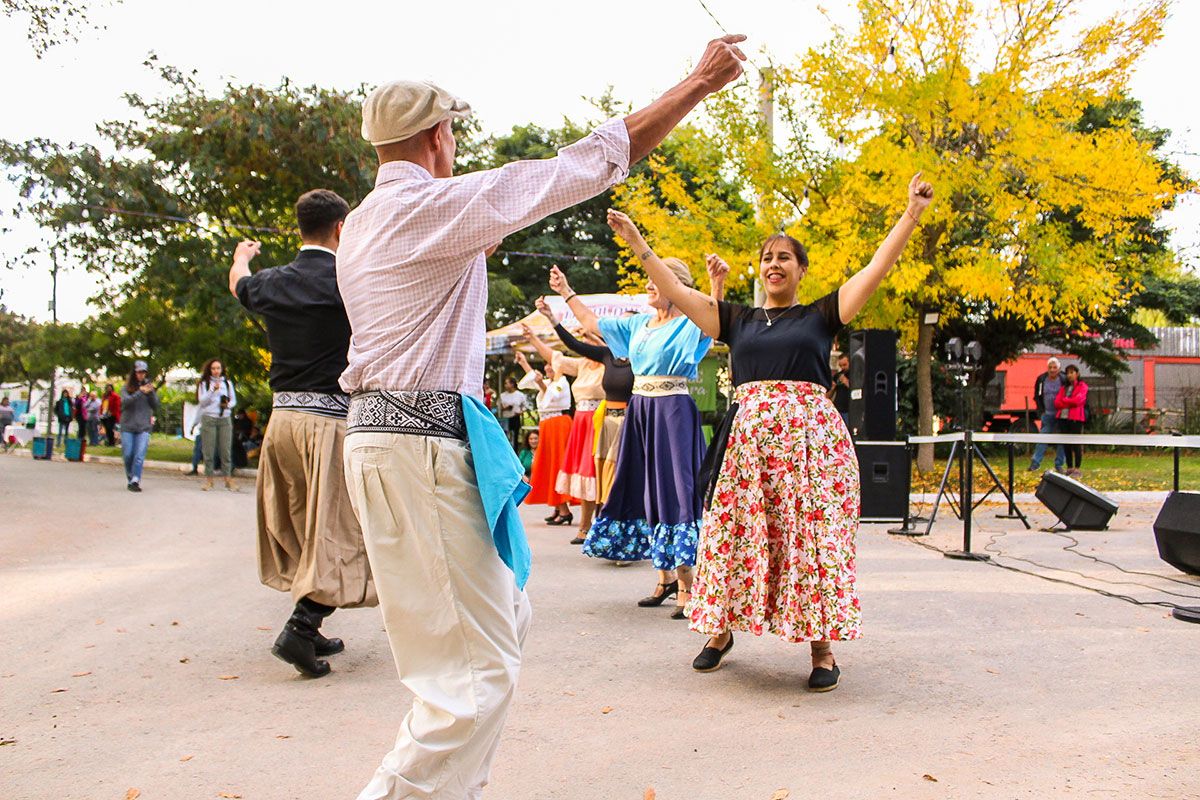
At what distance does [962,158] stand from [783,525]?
1356cm

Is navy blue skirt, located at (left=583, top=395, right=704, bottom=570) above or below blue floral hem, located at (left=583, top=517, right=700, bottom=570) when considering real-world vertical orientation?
above

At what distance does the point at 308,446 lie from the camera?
5125 millimetres

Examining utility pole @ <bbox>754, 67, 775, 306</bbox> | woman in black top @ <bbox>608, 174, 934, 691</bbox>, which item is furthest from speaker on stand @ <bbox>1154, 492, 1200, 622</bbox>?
utility pole @ <bbox>754, 67, 775, 306</bbox>

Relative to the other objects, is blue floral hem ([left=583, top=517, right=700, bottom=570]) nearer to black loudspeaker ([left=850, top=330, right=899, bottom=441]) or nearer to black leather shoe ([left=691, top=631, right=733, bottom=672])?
black leather shoe ([left=691, top=631, right=733, bottom=672])

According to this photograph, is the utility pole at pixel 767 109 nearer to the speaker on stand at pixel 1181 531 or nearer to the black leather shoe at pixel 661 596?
the speaker on stand at pixel 1181 531

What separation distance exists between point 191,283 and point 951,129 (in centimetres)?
1393

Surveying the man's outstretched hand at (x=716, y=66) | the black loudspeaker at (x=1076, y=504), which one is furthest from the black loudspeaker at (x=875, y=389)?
the man's outstretched hand at (x=716, y=66)

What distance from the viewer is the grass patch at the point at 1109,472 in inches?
714

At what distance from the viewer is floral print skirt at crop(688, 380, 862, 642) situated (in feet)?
16.0

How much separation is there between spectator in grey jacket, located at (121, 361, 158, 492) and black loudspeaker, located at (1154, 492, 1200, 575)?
1388cm

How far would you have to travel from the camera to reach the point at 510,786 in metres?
3.56

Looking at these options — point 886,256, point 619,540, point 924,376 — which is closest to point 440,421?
point 886,256

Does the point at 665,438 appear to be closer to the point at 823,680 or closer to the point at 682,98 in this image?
the point at 823,680

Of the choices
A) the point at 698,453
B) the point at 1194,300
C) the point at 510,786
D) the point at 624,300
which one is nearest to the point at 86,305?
the point at 624,300
